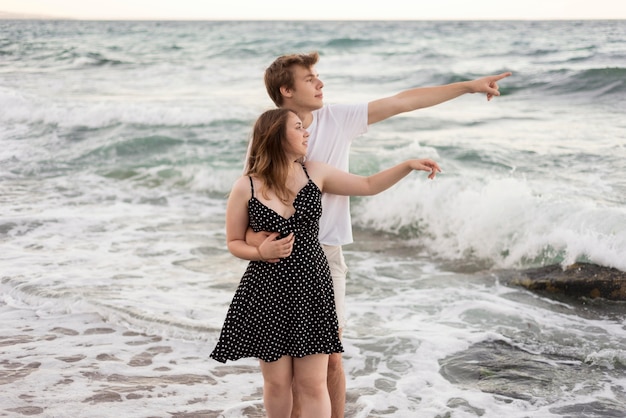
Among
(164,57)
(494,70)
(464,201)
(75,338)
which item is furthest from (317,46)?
(75,338)

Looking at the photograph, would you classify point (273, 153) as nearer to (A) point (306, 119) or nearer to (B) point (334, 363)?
(A) point (306, 119)

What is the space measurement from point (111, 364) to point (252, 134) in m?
2.68

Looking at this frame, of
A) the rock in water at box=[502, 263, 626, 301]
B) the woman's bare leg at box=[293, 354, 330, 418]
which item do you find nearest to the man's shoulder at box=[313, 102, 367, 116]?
the woman's bare leg at box=[293, 354, 330, 418]

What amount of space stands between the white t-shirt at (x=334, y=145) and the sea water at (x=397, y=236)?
1.61 m

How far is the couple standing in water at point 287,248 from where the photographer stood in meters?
3.23

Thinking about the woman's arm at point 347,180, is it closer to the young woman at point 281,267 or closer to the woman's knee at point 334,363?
the young woman at point 281,267

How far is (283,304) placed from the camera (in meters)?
3.22

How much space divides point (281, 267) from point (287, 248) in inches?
4.7

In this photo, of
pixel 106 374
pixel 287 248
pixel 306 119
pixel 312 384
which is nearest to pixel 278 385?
pixel 312 384

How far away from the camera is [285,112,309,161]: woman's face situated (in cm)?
322

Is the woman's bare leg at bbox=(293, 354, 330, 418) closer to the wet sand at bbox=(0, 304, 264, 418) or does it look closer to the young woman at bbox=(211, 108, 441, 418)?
the young woman at bbox=(211, 108, 441, 418)

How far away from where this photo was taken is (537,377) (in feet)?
16.9

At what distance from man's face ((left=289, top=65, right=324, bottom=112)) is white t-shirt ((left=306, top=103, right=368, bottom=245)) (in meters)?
0.13

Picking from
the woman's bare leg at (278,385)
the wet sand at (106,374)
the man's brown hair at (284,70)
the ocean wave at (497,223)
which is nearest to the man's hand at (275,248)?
the woman's bare leg at (278,385)
